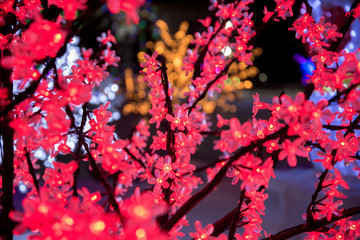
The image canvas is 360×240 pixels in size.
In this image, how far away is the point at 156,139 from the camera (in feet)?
3.71

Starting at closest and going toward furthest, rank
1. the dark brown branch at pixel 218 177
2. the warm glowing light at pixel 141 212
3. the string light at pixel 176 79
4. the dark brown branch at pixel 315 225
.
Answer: the warm glowing light at pixel 141 212, the dark brown branch at pixel 218 177, the dark brown branch at pixel 315 225, the string light at pixel 176 79

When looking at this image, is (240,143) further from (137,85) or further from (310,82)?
(137,85)

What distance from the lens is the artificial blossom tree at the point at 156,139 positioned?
579 mm

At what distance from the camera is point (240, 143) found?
73cm

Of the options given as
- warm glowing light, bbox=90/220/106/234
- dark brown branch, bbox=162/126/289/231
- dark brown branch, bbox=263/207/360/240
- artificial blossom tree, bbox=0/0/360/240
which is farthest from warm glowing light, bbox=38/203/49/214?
dark brown branch, bbox=263/207/360/240

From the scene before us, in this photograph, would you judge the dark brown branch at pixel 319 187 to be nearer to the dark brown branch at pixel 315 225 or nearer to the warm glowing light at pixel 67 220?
the dark brown branch at pixel 315 225

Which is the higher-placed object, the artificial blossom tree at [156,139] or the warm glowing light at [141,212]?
the artificial blossom tree at [156,139]

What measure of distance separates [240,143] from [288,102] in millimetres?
169

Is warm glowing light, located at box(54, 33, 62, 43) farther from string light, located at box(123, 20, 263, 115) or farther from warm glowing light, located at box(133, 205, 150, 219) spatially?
string light, located at box(123, 20, 263, 115)

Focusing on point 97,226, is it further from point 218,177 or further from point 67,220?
point 218,177

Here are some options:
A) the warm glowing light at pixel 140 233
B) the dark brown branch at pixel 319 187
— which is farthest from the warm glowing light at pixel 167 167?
the dark brown branch at pixel 319 187

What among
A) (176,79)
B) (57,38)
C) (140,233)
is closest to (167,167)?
(140,233)

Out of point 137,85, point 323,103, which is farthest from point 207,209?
point 137,85

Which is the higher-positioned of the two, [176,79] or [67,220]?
[176,79]
